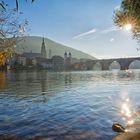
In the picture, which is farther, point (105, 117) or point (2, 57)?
point (105, 117)

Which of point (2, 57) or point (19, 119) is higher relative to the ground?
point (2, 57)

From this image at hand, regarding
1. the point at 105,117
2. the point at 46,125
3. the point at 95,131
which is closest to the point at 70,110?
the point at 105,117

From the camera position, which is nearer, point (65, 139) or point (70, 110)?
point (65, 139)

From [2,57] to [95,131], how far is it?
7.82 metres

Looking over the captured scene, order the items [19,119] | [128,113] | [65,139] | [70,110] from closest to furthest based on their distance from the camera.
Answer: [65,139] < [19,119] < [128,113] < [70,110]

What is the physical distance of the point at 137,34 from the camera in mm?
31734

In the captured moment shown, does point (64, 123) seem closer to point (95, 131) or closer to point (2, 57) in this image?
point (95, 131)

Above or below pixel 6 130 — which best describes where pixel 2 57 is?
above

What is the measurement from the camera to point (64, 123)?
19.6m

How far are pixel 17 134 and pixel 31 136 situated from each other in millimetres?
995

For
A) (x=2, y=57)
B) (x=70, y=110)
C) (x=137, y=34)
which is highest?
(x=137, y=34)

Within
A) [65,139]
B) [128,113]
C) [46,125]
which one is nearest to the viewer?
[65,139]

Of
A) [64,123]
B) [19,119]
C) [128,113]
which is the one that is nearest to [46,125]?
[64,123]

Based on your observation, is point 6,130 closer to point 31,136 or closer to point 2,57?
point 31,136
